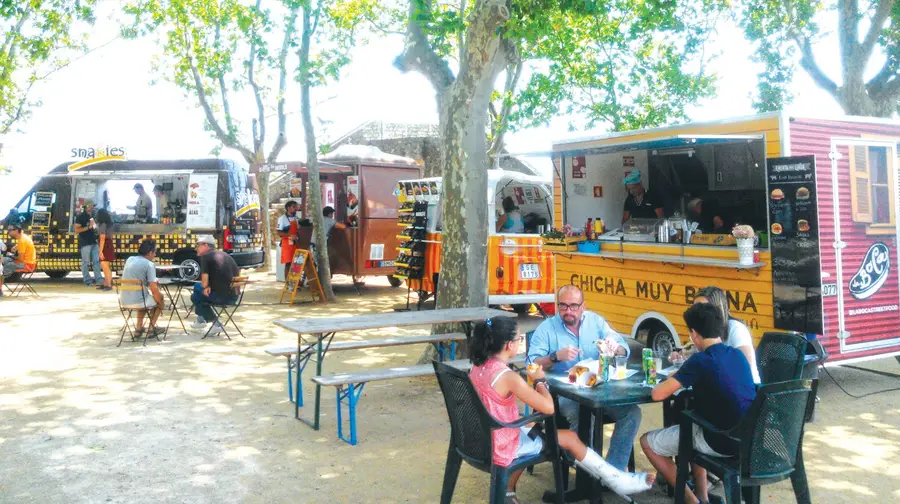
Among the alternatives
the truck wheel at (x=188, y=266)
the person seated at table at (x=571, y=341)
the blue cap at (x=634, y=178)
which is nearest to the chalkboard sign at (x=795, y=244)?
the person seated at table at (x=571, y=341)

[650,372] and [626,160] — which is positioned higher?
[626,160]

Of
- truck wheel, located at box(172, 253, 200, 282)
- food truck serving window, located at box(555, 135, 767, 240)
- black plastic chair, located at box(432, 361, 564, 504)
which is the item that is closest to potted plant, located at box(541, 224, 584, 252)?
food truck serving window, located at box(555, 135, 767, 240)

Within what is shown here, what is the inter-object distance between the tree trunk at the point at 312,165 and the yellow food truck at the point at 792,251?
586cm

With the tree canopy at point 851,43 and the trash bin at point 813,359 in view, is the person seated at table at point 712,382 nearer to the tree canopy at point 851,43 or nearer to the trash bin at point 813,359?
the trash bin at point 813,359

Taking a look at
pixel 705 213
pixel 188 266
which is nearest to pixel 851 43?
pixel 705 213

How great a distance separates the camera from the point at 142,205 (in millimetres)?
16984

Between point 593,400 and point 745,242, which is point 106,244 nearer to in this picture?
point 745,242

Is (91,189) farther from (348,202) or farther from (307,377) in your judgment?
(307,377)

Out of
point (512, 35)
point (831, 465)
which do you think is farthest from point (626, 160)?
point (831, 465)

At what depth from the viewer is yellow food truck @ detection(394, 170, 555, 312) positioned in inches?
432

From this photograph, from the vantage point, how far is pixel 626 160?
9.97 meters

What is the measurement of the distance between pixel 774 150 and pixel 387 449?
12.6 ft

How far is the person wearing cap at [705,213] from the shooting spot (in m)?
9.32

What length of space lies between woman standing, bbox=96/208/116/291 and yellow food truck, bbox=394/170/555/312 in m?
5.96
